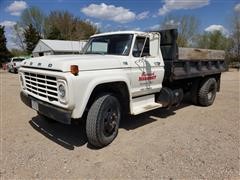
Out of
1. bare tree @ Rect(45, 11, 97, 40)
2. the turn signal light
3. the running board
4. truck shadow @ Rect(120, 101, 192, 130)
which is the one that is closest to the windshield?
the running board

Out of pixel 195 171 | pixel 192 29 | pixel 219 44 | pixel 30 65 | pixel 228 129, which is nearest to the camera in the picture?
pixel 195 171

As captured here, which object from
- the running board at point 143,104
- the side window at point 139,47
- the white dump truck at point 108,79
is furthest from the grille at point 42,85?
the side window at point 139,47

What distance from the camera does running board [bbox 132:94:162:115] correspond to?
4.77 m

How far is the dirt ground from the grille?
3.34ft

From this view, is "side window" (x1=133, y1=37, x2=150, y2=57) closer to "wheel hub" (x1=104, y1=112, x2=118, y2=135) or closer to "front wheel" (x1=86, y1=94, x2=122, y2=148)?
"front wheel" (x1=86, y1=94, x2=122, y2=148)

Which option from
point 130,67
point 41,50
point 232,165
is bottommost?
point 232,165

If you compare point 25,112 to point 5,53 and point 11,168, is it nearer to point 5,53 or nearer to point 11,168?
point 11,168

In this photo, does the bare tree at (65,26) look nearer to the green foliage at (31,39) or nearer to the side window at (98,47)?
the green foliage at (31,39)

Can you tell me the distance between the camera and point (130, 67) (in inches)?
179

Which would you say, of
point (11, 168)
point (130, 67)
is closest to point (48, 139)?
point (11, 168)

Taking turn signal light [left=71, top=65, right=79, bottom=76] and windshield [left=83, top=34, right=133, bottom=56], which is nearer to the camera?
turn signal light [left=71, top=65, right=79, bottom=76]

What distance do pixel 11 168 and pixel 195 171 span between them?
A: 111 inches

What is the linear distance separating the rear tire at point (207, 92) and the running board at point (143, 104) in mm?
2318

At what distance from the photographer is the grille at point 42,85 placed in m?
3.70
